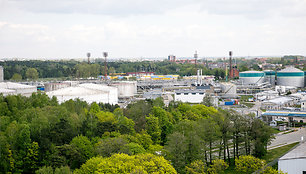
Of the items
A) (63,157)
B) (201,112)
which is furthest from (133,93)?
(63,157)

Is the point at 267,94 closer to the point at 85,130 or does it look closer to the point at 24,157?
the point at 85,130

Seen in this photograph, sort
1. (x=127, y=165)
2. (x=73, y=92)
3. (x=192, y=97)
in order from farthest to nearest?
1. (x=192, y=97)
2. (x=73, y=92)
3. (x=127, y=165)

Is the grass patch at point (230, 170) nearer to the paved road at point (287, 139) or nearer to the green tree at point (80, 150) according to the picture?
the paved road at point (287, 139)

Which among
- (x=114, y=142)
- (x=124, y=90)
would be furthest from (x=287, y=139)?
(x=124, y=90)

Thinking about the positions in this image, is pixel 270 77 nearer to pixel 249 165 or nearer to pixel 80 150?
pixel 249 165

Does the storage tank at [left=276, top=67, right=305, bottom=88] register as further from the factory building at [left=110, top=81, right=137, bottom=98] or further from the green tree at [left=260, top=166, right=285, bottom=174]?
the green tree at [left=260, top=166, right=285, bottom=174]

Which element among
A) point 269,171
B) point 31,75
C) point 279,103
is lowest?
point 269,171

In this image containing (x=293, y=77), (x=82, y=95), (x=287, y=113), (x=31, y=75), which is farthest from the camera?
(x=31, y=75)
